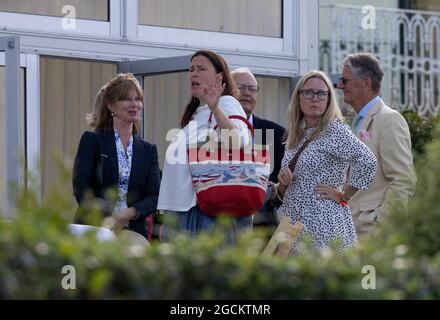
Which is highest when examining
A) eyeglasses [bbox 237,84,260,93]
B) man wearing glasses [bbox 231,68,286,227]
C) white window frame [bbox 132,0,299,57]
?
white window frame [bbox 132,0,299,57]

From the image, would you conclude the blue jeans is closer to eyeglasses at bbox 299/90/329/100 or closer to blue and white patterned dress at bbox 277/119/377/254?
blue and white patterned dress at bbox 277/119/377/254

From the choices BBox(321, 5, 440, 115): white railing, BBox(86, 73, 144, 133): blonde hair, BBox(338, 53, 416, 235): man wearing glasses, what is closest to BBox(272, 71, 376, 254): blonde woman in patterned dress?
BBox(338, 53, 416, 235): man wearing glasses

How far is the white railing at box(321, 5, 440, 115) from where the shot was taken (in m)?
14.4

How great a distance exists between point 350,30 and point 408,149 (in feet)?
25.5

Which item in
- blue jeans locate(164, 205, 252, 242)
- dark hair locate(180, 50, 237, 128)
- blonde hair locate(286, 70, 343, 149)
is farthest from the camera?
blonde hair locate(286, 70, 343, 149)

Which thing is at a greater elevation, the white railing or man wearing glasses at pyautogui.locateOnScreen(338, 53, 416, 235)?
the white railing

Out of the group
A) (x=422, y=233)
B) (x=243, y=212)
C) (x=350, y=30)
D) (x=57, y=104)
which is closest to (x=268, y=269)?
(x=422, y=233)

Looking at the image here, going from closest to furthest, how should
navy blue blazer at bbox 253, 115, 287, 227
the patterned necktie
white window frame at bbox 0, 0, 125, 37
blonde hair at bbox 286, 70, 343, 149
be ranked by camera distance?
blonde hair at bbox 286, 70, 343, 149 < the patterned necktie < navy blue blazer at bbox 253, 115, 287, 227 < white window frame at bbox 0, 0, 125, 37

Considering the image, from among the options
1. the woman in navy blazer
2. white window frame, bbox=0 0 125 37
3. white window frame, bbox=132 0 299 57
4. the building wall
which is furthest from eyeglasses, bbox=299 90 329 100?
the building wall

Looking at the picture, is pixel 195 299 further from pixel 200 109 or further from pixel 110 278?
pixel 200 109

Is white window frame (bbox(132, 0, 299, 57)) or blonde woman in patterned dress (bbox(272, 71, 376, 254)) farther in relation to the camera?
white window frame (bbox(132, 0, 299, 57))

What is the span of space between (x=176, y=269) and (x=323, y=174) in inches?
155

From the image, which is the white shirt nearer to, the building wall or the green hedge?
the building wall

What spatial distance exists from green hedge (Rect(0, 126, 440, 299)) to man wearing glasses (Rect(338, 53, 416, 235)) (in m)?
3.86
